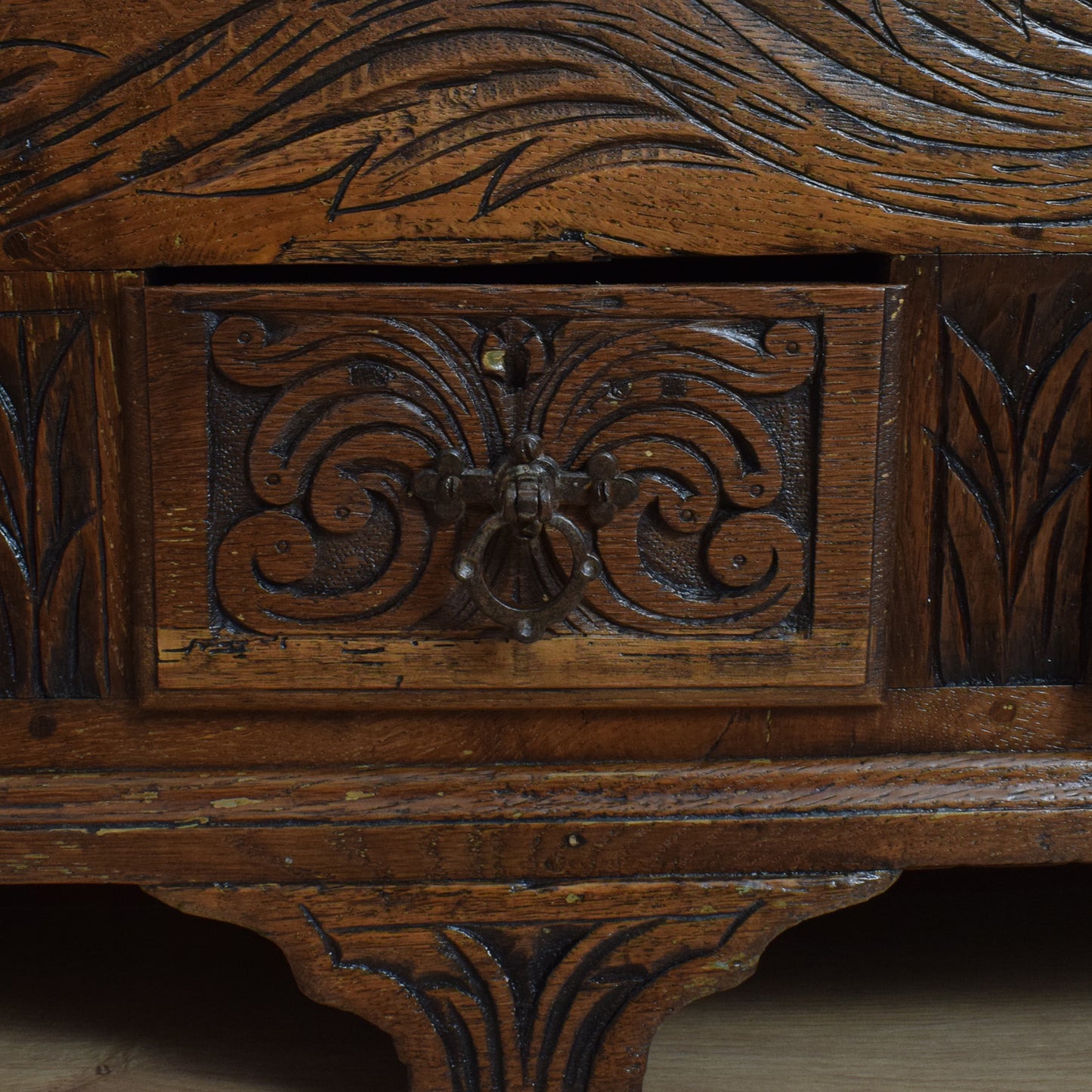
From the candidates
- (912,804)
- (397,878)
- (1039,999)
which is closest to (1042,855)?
(912,804)

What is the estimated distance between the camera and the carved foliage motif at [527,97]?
0.54m

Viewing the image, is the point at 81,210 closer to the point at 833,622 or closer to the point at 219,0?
the point at 219,0

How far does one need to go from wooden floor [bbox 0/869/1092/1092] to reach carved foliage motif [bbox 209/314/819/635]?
0.31 metres

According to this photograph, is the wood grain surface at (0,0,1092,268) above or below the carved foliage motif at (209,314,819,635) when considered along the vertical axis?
above

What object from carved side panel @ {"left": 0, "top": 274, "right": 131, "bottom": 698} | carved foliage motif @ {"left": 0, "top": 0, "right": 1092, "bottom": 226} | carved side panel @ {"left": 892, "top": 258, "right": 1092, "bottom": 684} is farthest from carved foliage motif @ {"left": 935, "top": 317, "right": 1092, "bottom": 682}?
carved side panel @ {"left": 0, "top": 274, "right": 131, "bottom": 698}

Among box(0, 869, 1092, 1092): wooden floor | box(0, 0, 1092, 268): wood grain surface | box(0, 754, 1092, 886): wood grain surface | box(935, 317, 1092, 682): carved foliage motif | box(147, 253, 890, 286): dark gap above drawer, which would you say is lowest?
box(0, 869, 1092, 1092): wooden floor

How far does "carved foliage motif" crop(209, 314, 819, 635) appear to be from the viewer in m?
0.56

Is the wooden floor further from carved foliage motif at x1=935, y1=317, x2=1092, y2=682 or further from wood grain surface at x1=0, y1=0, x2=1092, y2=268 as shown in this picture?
wood grain surface at x1=0, y1=0, x2=1092, y2=268

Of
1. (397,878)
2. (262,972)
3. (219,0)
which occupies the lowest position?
(262,972)

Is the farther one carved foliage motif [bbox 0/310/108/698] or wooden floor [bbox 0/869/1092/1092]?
wooden floor [bbox 0/869/1092/1092]

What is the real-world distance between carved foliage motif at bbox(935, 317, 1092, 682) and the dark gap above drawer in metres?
0.08

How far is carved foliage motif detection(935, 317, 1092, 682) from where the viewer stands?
0.59 meters

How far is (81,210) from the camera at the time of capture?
56cm

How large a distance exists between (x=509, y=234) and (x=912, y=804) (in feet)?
1.17
